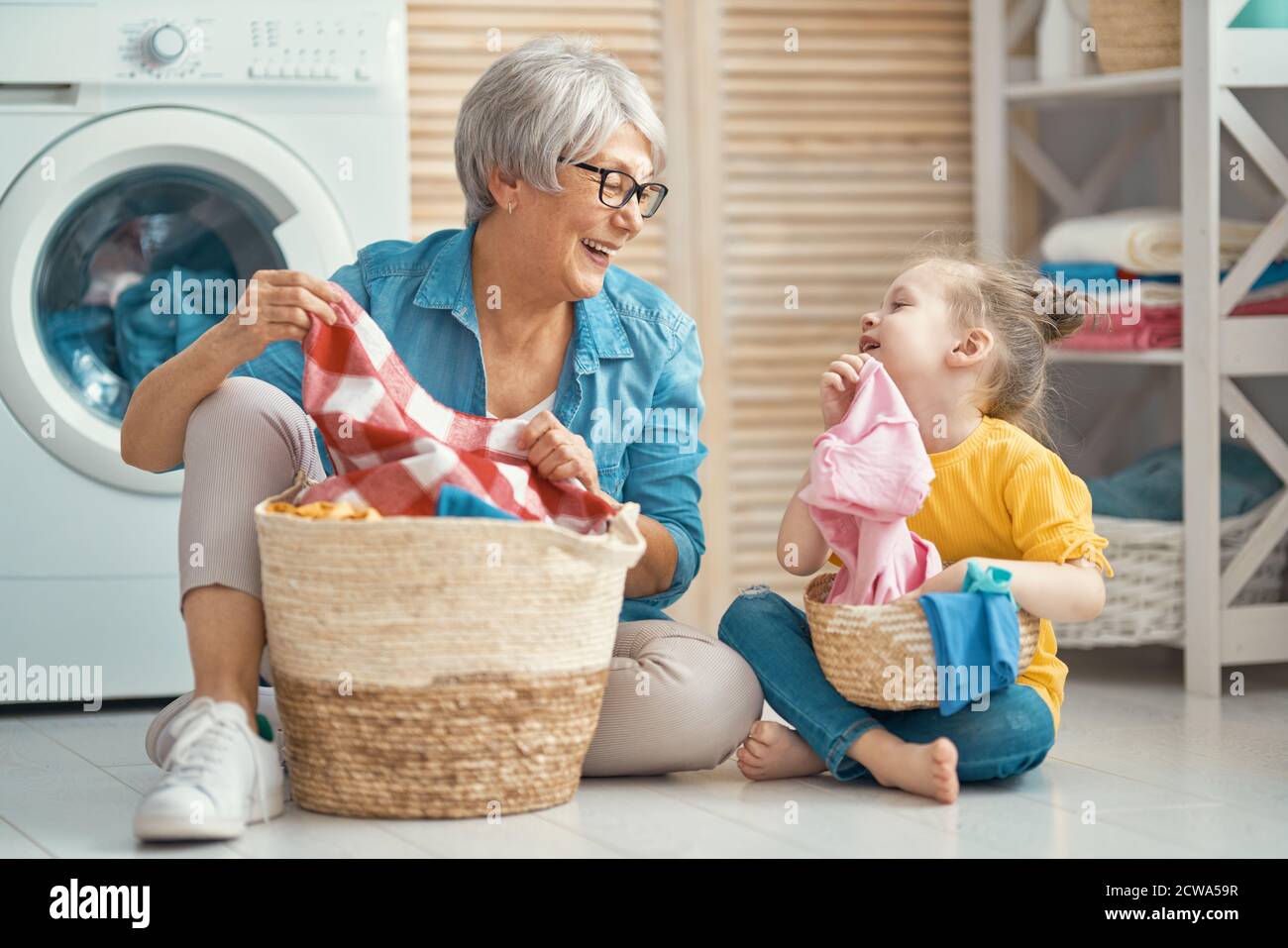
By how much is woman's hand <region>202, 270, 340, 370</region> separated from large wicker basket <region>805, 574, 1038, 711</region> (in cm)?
57

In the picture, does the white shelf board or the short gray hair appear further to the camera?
the white shelf board

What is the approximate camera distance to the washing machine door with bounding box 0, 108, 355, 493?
2.08m

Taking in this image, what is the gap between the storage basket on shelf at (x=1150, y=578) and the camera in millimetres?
2262

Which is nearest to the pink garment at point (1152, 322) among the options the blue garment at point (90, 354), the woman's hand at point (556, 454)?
the woman's hand at point (556, 454)

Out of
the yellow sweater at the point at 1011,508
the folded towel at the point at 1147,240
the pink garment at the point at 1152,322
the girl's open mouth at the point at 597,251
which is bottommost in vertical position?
the yellow sweater at the point at 1011,508

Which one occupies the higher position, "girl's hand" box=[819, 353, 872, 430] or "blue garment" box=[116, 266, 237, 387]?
"blue garment" box=[116, 266, 237, 387]

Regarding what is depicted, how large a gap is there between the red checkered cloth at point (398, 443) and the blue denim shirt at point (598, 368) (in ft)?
0.46

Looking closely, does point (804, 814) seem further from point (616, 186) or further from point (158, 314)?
point (158, 314)

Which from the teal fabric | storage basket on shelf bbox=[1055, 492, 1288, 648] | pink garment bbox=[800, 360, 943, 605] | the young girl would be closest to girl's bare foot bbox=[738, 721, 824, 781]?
the young girl

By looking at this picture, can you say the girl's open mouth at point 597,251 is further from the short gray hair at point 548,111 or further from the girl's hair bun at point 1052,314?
the girl's hair bun at point 1052,314

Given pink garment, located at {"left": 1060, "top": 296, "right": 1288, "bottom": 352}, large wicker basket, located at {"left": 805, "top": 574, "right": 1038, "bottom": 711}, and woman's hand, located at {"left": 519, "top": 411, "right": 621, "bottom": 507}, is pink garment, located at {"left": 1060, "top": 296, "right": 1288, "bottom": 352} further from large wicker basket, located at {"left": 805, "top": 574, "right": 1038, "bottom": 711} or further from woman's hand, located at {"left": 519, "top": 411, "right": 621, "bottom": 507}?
woman's hand, located at {"left": 519, "top": 411, "right": 621, "bottom": 507}

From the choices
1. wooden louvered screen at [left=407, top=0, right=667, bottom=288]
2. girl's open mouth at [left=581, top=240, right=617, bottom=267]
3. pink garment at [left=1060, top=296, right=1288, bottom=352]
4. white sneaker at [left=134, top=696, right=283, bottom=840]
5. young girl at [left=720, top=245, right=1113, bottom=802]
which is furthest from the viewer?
wooden louvered screen at [left=407, top=0, right=667, bottom=288]

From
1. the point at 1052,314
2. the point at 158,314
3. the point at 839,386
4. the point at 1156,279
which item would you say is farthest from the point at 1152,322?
the point at 158,314
